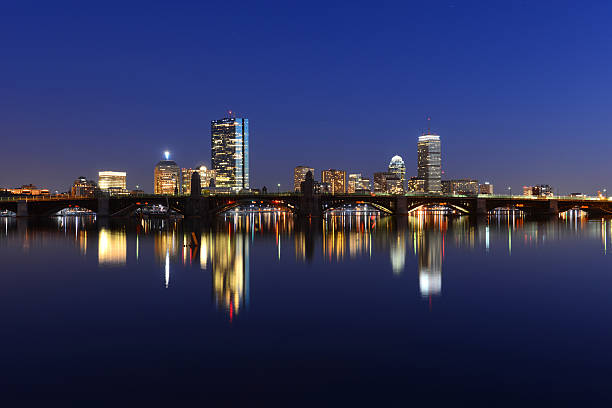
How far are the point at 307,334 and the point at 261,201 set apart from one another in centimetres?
13464

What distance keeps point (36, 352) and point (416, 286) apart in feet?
89.1

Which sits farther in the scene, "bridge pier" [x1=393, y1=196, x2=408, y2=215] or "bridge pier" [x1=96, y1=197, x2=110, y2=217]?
"bridge pier" [x1=393, y1=196, x2=408, y2=215]

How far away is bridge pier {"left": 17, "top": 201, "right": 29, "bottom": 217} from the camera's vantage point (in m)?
160

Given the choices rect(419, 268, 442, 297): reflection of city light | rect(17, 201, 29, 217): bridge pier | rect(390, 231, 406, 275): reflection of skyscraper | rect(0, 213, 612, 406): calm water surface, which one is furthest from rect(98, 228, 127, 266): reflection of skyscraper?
rect(17, 201, 29, 217): bridge pier

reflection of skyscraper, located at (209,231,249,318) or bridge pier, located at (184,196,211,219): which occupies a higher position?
bridge pier, located at (184,196,211,219)

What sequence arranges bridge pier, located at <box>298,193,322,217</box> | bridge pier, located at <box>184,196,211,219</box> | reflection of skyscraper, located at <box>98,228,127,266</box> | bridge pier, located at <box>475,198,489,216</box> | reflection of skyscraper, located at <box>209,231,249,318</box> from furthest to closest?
bridge pier, located at <box>475,198,489,216</box> → bridge pier, located at <box>298,193,322,217</box> → bridge pier, located at <box>184,196,211,219</box> → reflection of skyscraper, located at <box>98,228,127,266</box> → reflection of skyscraper, located at <box>209,231,249,318</box>

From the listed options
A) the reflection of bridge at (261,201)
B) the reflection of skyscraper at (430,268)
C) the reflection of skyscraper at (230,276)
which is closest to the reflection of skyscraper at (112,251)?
the reflection of skyscraper at (230,276)

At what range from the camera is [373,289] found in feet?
117

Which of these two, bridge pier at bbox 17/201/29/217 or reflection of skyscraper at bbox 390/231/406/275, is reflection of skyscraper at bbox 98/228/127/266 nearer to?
reflection of skyscraper at bbox 390/231/406/275

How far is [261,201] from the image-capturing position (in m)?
157

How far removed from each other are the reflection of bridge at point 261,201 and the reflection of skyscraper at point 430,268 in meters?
83.6

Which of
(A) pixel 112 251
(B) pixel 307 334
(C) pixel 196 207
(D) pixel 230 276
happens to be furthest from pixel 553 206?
(B) pixel 307 334

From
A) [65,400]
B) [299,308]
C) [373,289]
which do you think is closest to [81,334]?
[65,400]

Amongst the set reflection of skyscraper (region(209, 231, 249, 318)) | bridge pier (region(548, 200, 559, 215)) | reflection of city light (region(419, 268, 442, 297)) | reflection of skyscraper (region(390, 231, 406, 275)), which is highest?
bridge pier (region(548, 200, 559, 215))
